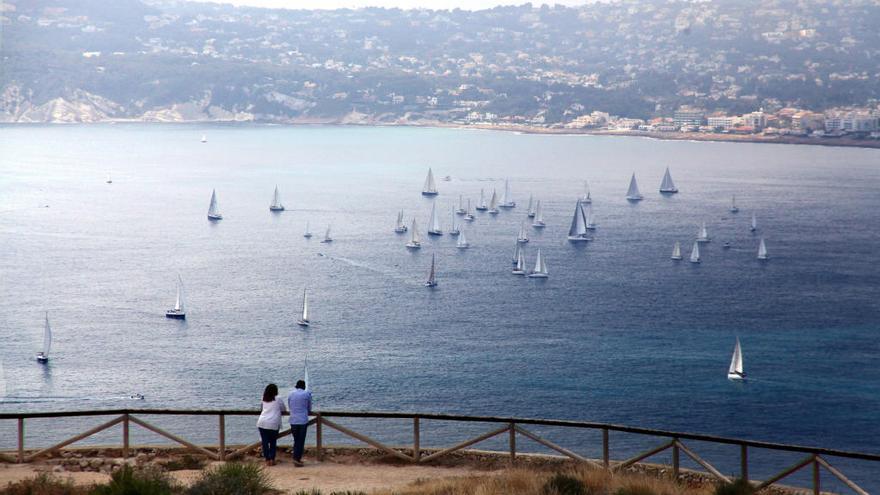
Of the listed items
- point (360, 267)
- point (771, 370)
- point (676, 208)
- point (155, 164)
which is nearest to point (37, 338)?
point (360, 267)

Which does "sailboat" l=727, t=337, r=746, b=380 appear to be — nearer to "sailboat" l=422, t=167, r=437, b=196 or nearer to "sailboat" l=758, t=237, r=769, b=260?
"sailboat" l=758, t=237, r=769, b=260

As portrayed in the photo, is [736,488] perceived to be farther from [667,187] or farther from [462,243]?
[667,187]

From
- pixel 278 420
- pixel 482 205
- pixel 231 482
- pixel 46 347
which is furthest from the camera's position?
pixel 482 205

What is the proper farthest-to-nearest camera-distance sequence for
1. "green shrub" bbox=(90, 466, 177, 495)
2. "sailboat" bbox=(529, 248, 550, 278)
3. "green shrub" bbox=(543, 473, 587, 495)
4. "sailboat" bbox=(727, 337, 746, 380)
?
1. "sailboat" bbox=(529, 248, 550, 278)
2. "sailboat" bbox=(727, 337, 746, 380)
3. "green shrub" bbox=(543, 473, 587, 495)
4. "green shrub" bbox=(90, 466, 177, 495)

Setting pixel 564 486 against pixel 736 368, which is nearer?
pixel 564 486

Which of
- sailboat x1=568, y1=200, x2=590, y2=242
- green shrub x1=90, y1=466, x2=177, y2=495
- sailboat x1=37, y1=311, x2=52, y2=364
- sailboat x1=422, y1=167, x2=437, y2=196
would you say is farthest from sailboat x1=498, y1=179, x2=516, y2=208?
green shrub x1=90, y1=466, x2=177, y2=495

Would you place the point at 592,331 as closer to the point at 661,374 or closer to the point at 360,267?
the point at 661,374

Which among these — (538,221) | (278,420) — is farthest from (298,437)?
(538,221)

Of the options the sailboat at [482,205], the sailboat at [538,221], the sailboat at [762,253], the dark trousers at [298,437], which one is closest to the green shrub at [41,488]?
the dark trousers at [298,437]
